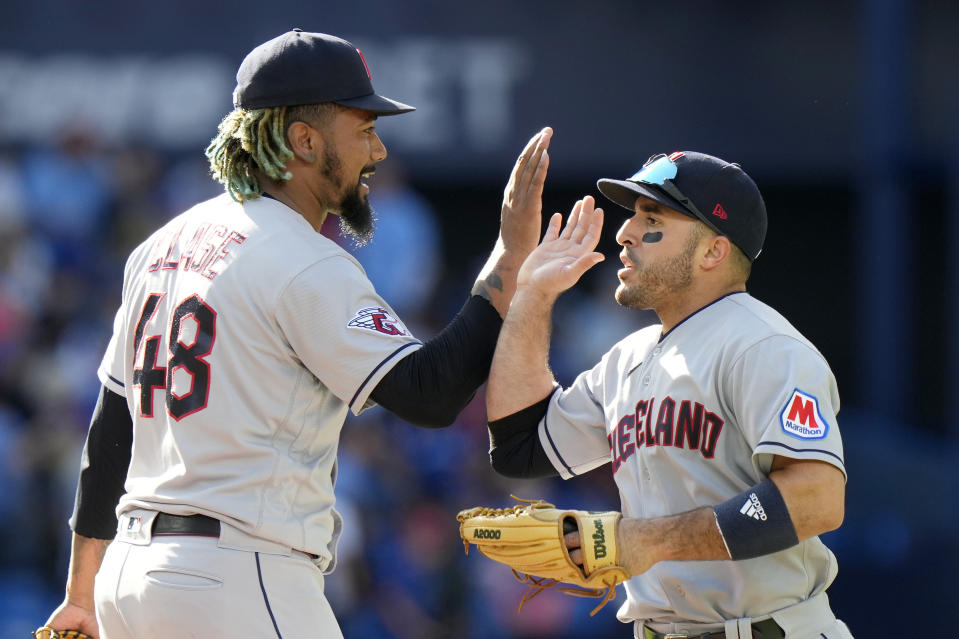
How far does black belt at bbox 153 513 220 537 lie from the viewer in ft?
10.3

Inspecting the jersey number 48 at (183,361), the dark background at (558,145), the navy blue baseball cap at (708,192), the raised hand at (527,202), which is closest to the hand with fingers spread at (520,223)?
the raised hand at (527,202)

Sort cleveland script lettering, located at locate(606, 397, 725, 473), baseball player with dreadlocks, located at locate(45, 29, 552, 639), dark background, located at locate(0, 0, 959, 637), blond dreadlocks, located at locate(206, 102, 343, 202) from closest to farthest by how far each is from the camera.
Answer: baseball player with dreadlocks, located at locate(45, 29, 552, 639) < cleveland script lettering, located at locate(606, 397, 725, 473) < blond dreadlocks, located at locate(206, 102, 343, 202) < dark background, located at locate(0, 0, 959, 637)

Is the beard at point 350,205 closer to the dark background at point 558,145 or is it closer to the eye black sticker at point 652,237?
the eye black sticker at point 652,237

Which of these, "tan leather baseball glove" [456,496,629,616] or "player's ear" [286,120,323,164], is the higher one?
"player's ear" [286,120,323,164]

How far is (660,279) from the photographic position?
11.5 ft

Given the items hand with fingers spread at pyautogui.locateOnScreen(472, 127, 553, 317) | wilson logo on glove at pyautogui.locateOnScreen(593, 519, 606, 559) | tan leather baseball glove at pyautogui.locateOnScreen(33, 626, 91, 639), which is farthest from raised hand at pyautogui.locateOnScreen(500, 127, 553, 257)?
tan leather baseball glove at pyautogui.locateOnScreen(33, 626, 91, 639)

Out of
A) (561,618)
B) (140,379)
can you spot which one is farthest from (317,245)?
(561,618)

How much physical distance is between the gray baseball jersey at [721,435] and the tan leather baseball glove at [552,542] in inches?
8.1

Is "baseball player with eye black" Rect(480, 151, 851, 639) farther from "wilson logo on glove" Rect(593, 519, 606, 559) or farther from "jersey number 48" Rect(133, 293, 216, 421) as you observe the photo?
"jersey number 48" Rect(133, 293, 216, 421)

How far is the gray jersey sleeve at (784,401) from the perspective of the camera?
3139 millimetres

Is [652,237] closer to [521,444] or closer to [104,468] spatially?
[521,444]

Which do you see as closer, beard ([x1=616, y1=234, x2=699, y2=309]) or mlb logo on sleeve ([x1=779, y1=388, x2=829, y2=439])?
mlb logo on sleeve ([x1=779, y1=388, x2=829, y2=439])

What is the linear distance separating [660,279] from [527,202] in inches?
16.3

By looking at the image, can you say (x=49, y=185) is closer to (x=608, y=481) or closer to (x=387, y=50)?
(x=387, y=50)
